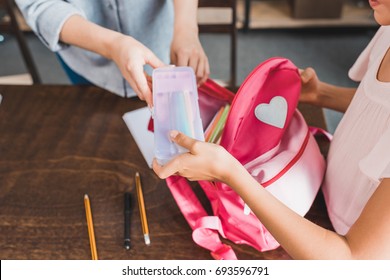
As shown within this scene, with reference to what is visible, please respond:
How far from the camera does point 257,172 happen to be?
654mm

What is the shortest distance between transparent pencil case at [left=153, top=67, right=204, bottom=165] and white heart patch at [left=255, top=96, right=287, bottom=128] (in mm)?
105

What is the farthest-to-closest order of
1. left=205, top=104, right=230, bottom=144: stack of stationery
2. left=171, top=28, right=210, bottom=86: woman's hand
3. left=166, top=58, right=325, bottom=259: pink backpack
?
left=171, top=28, right=210, bottom=86: woman's hand, left=205, top=104, right=230, bottom=144: stack of stationery, left=166, top=58, right=325, bottom=259: pink backpack

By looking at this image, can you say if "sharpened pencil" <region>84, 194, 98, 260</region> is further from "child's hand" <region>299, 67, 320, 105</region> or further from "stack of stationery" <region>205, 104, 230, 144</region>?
"child's hand" <region>299, 67, 320, 105</region>

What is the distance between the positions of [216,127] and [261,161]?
0.46 feet

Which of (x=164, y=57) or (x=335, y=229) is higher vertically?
(x=164, y=57)

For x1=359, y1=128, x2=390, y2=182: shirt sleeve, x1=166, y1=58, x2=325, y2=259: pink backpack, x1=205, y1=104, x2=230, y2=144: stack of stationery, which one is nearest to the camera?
x1=359, y1=128, x2=390, y2=182: shirt sleeve

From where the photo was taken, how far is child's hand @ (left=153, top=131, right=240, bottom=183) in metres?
0.59

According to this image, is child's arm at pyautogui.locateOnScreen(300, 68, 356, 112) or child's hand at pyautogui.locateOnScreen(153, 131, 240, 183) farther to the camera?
child's arm at pyautogui.locateOnScreen(300, 68, 356, 112)

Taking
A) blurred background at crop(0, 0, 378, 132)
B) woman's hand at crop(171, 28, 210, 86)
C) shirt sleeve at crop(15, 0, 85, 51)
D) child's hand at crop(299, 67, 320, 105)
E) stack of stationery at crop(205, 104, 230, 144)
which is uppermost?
shirt sleeve at crop(15, 0, 85, 51)

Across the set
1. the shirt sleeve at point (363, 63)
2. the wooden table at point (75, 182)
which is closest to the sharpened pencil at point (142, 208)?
the wooden table at point (75, 182)

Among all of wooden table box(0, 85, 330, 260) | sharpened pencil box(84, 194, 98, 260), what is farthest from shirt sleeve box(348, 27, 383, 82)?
sharpened pencil box(84, 194, 98, 260)

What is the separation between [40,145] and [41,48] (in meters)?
1.89
